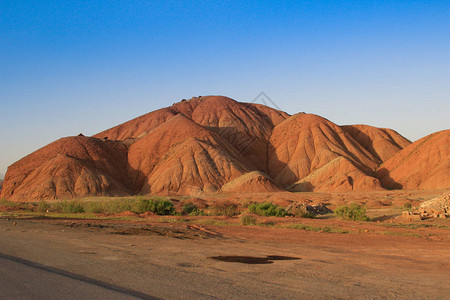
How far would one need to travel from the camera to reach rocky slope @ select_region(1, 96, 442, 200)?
205ft

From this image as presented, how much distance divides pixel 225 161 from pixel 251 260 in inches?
2285

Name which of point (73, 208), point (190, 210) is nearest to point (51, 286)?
point (190, 210)

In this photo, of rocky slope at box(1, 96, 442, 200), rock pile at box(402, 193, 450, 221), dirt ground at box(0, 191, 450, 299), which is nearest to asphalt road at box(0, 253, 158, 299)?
dirt ground at box(0, 191, 450, 299)

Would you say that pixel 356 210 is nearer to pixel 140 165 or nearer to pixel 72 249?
pixel 72 249

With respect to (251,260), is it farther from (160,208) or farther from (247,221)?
(160,208)

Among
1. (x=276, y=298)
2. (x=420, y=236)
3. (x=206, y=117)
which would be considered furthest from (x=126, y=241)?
(x=206, y=117)

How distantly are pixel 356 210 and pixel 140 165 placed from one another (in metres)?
55.4

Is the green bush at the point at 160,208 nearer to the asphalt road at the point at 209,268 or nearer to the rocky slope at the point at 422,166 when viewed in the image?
the asphalt road at the point at 209,268

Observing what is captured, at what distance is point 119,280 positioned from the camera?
7914mm

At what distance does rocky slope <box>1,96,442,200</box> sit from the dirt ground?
143 feet

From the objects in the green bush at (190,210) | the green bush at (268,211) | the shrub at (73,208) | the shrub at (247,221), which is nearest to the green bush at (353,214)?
the green bush at (268,211)

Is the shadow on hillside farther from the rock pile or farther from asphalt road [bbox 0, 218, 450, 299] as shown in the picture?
asphalt road [bbox 0, 218, 450, 299]

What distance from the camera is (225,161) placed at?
69.2 metres

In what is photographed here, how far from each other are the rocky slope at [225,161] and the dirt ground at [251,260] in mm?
43706
